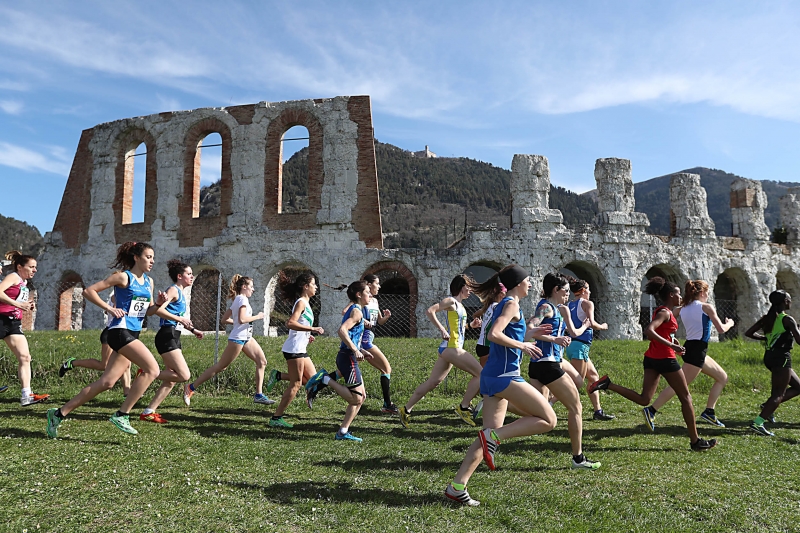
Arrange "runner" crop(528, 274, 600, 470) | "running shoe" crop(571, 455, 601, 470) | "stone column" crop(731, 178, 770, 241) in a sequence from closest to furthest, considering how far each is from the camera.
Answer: "runner" crop(528, 274, 600, 470), "running shoe" crop(571, 455, 601, 470), "stone column" crop(731, 178, 770, 241)

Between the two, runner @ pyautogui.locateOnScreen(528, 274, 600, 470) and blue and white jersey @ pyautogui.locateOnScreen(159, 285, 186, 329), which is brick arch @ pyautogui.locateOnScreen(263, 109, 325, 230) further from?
runner @ pyautogui.locateOnScreen(528, 274, 600, 470)

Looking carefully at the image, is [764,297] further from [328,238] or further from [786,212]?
[328,238]

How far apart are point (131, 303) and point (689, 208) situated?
59.6 feet

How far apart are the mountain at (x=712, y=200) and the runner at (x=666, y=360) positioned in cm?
7471

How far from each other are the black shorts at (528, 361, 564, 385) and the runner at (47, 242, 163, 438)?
385 centimetres

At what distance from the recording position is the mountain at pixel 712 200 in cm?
8731

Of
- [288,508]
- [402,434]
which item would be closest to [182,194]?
[402,434]

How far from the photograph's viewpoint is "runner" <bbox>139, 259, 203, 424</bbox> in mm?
6473

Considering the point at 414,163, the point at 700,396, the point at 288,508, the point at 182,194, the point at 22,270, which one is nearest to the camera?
the point at 288,508

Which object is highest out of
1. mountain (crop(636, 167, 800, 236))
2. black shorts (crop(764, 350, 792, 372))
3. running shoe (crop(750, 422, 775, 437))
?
mountain (crop(636, 167, 800, 236))

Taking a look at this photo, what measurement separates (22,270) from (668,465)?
773 cm

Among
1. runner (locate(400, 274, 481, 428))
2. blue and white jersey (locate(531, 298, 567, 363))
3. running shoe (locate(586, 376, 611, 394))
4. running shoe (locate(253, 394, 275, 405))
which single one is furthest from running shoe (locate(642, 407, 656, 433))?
running shoe (locate(253, 394, 275, 405))

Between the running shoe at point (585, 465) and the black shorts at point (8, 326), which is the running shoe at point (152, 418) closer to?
the black shorts at point (8, 326)

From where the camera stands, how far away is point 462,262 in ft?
58.0
